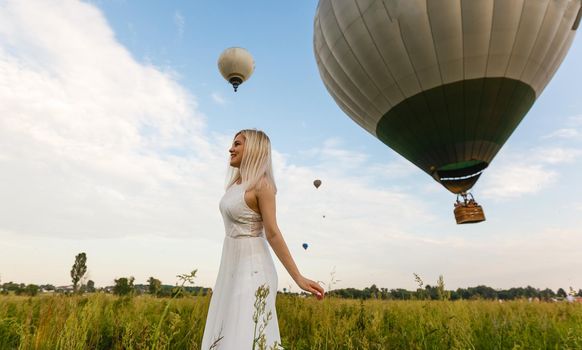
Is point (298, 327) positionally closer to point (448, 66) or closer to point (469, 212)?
point (448, 66)

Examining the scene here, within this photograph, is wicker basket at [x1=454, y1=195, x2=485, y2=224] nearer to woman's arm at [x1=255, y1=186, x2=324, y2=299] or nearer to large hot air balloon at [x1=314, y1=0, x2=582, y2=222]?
large hot air balloon at [x1=314, y1=0, x2=582, y2=222]

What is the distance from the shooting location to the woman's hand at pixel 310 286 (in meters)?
2.21

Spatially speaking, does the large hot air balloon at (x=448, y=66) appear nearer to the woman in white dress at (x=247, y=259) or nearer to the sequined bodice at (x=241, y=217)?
the woman in white dress at (x=247, y=259)

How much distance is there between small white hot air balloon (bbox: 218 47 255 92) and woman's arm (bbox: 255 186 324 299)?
49.9 ft

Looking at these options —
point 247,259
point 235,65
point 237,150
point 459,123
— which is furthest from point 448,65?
point 247,259

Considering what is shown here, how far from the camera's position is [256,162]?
9.10ft

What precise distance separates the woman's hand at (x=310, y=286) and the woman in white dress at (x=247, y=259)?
0.02 meters

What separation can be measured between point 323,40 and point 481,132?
7.99 m

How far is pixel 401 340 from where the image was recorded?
134 inches

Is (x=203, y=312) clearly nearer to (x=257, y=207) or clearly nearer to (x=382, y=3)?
(x=257, y=207)

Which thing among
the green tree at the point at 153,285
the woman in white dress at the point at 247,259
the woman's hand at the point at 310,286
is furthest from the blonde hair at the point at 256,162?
the green tree at the point at 153,285

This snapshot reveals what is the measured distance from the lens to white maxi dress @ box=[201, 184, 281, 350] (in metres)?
2.42

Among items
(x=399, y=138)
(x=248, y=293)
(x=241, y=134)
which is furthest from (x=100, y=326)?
(x=399, y=138)

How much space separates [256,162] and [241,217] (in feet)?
1.56
